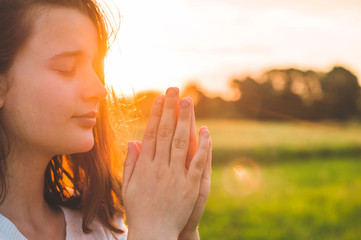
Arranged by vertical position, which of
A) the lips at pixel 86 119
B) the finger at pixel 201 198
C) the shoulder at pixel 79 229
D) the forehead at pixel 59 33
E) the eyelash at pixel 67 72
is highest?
the forehead at pixel 59 33

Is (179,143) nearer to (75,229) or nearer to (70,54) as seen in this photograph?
(70,54)

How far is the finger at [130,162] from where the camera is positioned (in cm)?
209

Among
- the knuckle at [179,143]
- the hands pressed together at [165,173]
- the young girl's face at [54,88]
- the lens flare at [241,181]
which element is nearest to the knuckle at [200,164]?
the hands pressed together at [165,173]

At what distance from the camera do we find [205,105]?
21484 millimetres

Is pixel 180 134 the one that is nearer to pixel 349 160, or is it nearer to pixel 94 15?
pixel 94 15

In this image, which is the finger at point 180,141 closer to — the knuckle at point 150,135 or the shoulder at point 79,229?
the knuckle at point 150,135

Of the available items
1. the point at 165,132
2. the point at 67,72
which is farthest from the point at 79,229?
the point at 67,72

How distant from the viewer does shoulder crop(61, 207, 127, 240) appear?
2.34 metres

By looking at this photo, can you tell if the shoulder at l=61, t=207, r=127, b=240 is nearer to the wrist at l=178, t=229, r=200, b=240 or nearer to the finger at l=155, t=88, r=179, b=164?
the wrist at l=178, t=229, r=200, b=240

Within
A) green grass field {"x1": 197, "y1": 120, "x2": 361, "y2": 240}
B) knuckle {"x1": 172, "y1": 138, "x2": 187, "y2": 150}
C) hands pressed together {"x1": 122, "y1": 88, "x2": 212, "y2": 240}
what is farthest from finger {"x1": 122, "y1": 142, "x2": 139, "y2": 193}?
green grass field {"x1": 197, "y1": 120, "x2": 361, "y2": 240}

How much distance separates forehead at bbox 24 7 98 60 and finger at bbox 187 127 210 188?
762mm

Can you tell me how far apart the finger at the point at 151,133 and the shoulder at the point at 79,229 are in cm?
69

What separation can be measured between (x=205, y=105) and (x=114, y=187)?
18946mm

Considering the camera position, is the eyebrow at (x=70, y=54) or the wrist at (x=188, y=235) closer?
the eyebrow at (x=70, y=54)
